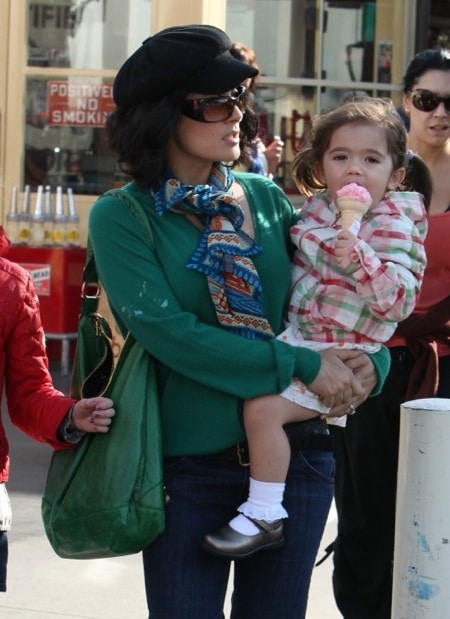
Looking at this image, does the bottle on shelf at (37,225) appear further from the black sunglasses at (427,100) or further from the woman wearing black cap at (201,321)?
the woman wearing black cap at (201,321)

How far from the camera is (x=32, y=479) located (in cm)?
680

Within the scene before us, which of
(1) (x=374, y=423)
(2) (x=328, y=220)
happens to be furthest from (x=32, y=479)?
(2) (x=328, y=220)

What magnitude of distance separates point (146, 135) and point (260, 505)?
34.0 inches

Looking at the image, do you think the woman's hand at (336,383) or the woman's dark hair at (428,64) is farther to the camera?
the woman's dark hair at (428,64)

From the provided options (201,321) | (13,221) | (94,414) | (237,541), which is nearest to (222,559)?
(237,541)

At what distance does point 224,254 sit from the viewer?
9.41ft

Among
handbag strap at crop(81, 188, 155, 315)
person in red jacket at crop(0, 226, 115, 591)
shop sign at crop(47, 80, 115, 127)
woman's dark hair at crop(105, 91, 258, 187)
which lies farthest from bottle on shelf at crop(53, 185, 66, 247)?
woman's dark hair at crop(105, 91, 258, 187)

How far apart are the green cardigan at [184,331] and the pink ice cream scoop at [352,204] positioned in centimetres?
19

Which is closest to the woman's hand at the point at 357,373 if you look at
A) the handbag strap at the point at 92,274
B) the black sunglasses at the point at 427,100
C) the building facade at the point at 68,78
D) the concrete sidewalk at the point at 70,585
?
the handbag strap at the point at 92,274

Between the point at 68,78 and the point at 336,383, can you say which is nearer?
the point at 336,383

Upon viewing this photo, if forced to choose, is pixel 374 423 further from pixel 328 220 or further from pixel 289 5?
pixel 289 5

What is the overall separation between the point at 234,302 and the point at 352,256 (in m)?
0.28

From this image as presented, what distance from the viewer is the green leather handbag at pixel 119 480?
9.20 ft

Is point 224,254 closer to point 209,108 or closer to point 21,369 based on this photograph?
point 209,108
